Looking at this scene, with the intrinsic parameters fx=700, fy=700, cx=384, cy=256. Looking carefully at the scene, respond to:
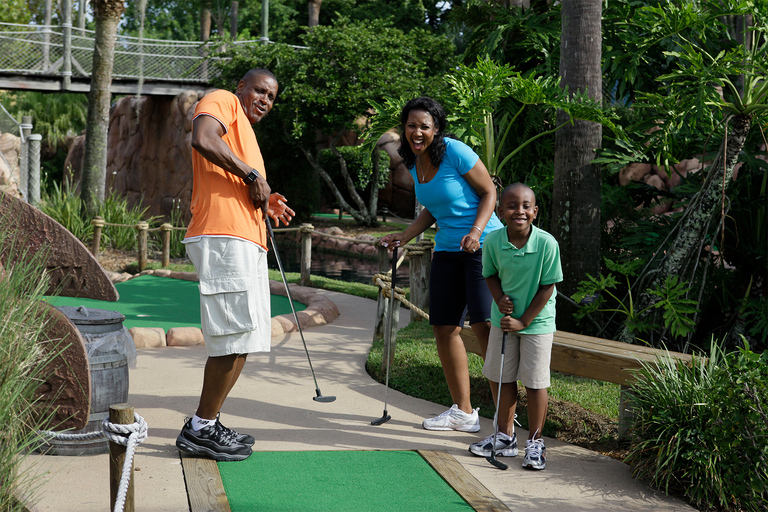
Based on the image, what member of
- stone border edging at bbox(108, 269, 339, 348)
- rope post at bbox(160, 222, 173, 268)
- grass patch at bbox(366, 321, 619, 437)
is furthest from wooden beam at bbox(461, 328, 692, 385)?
rope post at bbox(160, 222, 173, 268)

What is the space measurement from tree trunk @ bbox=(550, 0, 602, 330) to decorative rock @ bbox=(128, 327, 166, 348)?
3300 mm

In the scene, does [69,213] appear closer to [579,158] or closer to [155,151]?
[155,151]

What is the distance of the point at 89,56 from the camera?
18047 mm

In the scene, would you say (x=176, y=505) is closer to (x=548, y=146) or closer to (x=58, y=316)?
(x=58, y=316)

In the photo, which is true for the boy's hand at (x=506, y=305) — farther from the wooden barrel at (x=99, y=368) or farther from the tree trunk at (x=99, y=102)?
the tree trunk at (x=99, y=102)

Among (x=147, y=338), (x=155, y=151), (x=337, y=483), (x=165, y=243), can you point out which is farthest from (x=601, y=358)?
(x=155, y=151)

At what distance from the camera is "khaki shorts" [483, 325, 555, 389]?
330cm

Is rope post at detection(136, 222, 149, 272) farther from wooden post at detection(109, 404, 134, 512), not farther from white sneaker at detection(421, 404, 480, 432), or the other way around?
wooden post at detection(109, 404, 134, 512)

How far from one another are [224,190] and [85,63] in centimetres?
1706

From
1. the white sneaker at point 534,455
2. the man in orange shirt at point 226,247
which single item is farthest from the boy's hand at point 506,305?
the man in orange shirt at point 226,247

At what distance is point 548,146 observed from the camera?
20.3ft

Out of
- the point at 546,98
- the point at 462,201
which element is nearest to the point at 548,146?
the point at 546,98

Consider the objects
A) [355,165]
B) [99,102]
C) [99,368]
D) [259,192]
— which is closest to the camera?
[259,192]

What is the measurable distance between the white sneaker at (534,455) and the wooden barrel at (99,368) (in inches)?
76.3
